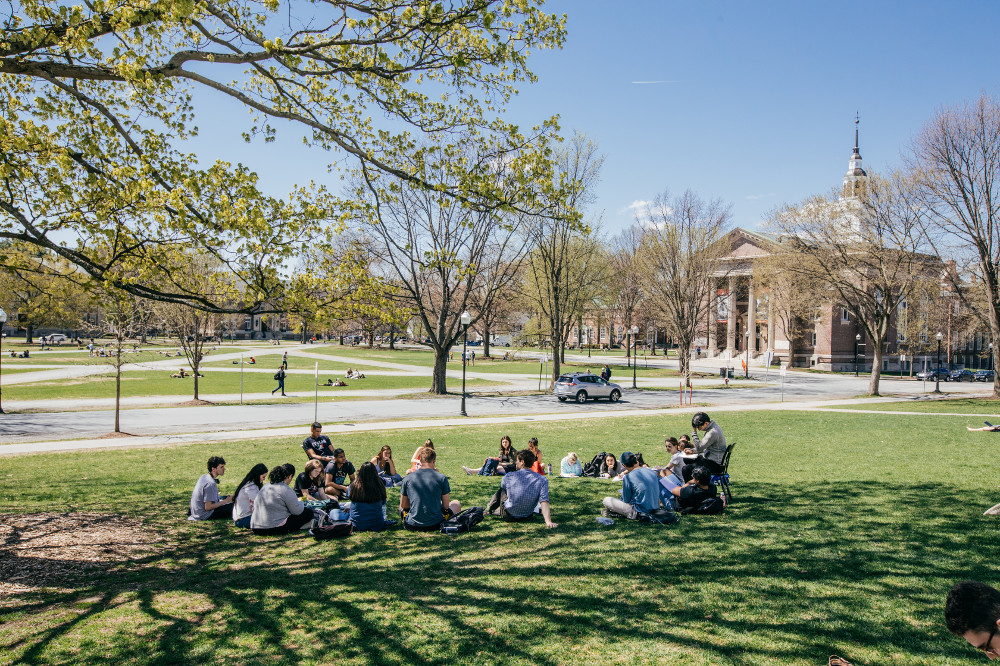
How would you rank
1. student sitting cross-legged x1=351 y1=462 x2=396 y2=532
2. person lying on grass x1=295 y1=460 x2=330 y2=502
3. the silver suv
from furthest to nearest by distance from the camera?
the silver suv
person lying on grass x1=295 y1=460 x2=330 y2=502
student sitting cross-legged x1=351 y1=462 x2=396 y2=532

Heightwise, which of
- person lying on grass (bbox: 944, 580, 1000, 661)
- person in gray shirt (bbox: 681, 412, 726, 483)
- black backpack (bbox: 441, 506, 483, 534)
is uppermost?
person lying on grass (bbox: 944, 580, 1000, 661)

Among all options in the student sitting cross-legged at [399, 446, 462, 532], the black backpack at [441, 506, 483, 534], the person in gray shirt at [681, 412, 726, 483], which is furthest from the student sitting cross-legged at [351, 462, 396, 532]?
the person in gray shirt at [681, 412, 726, 483]

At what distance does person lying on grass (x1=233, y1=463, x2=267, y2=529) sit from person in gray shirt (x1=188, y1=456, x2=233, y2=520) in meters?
0.48

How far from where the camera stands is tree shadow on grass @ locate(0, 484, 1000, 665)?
4.60 metres

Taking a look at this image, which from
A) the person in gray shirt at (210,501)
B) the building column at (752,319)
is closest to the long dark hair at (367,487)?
the person in gray shirt at (210,501)

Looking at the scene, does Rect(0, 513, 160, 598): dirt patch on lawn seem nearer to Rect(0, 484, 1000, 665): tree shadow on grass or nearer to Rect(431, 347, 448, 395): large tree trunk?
Rect(0, 484, 1000, 665): tree shadow on grass

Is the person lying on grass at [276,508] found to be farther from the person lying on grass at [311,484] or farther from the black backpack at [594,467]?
the black backpack at [594,467]

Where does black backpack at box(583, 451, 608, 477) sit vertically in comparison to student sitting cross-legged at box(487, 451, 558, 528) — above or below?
below

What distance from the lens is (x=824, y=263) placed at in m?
33.9

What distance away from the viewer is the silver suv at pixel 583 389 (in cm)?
3141

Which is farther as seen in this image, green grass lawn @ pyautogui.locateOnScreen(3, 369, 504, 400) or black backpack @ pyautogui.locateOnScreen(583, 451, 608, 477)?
green grass lawn @ pyautogui.locateOnScreen(3, 369, 504, 400)

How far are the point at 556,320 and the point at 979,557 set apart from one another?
3208 centimetres

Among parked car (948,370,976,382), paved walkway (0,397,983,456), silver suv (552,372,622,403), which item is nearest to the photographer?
paved walkway (0,397,983,456)

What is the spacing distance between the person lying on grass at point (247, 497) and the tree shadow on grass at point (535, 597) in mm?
185
